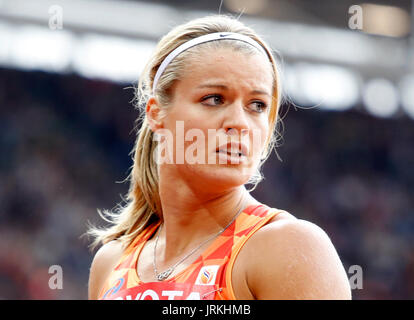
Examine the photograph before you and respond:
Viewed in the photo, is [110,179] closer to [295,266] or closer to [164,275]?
[164,275]

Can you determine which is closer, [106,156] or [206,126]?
[206,126]

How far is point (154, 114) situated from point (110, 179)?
6674mm

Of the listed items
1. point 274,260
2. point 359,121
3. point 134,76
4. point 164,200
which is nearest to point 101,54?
point 134,76

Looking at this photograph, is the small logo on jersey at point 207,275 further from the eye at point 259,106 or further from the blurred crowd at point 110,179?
the blurred crowd at point 110,179

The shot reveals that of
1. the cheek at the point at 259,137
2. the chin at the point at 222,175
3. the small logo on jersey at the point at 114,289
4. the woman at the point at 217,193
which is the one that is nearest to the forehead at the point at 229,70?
the woman at the point at 217,193

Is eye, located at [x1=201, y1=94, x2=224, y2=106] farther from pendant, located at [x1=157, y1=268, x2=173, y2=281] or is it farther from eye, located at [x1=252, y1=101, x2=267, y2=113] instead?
pendant, located at [x1=157, y1=268, x2=173, y2=281]

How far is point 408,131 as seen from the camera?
404 inches

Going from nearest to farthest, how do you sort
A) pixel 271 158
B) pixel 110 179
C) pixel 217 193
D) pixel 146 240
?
1. pixel 217 193
2. pixel 146 240
3. pixel 110 179
4. pixel 271 158

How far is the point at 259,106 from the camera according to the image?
2045 millimetres

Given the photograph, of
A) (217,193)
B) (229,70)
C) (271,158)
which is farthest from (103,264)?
(271,158)

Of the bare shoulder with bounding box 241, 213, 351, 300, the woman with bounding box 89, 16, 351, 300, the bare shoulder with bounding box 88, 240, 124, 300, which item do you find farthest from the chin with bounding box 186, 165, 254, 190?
the bare shoulder with bounding box 88, 240, 124, 300

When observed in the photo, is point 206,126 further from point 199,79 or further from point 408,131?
point 408,131

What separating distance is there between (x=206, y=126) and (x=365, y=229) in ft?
25.6
